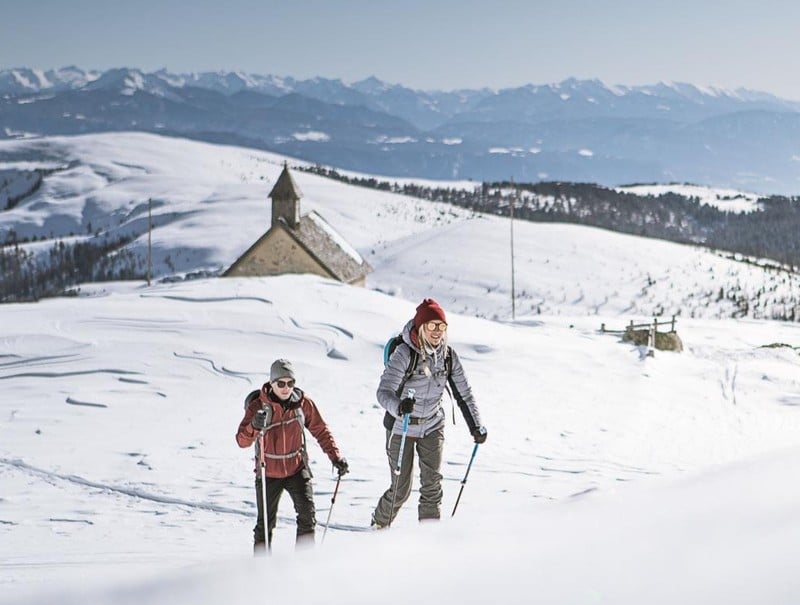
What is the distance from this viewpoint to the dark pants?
21.4 ft

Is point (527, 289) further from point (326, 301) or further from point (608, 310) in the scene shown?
point (326, 301)

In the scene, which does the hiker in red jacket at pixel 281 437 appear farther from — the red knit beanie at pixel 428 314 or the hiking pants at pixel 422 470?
the red knit beanie at pixel 428 314

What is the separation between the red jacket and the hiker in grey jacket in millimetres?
883

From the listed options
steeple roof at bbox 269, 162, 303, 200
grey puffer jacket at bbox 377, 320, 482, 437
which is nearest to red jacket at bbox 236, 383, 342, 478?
grey puffer jacket at bbox 377, 320, 482, 437

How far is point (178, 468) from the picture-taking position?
35.4 feet

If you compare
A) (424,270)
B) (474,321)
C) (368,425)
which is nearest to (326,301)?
(474,321)

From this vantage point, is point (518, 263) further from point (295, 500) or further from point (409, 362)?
point (295, 500)

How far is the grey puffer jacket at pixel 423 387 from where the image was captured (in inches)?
275

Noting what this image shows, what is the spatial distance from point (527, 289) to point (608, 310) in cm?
703

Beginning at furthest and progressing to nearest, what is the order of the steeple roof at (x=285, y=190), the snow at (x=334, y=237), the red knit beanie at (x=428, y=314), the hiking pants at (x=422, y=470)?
1. the snow at (x=334, y=237)
2. the steeple roof at (x=285, y=190)
3. the hiking pants at (x=422, y=470)
4. the red knit beanie at (x=428, y=314)

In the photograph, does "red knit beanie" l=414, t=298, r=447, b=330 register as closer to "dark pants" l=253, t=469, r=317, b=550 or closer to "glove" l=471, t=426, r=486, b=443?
"glove" l=471, t=426, r=486, b=443

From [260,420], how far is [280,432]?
26 centimetres

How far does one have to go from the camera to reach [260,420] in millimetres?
6191

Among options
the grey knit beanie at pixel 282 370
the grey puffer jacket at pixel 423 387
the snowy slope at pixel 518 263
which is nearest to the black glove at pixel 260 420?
the grey knit beanie at pixel 282 370
